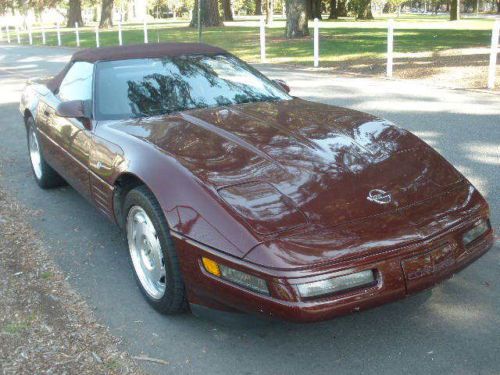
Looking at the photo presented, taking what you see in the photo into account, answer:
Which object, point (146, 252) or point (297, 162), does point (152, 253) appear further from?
point (297, 162)

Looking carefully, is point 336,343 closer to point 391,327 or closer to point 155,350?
point 391,327

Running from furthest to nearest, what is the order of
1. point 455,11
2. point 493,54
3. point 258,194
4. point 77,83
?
point 455,11 < point 493,54 < point 77,83 < point 258,194

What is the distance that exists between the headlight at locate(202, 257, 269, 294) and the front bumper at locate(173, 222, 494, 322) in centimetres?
2

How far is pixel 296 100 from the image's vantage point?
4.45 meters

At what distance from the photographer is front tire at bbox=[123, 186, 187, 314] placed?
2.98 m

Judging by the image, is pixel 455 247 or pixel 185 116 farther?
pixel 185 116

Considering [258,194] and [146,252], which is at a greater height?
[258,194]

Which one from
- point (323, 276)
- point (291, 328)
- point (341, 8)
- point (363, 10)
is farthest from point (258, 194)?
point (341, 8)

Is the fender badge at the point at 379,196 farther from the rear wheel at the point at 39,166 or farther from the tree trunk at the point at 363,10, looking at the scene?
the tree trunk at the point at 363,10

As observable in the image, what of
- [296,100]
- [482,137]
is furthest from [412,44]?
[296,100]

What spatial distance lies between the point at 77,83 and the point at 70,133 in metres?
0.55

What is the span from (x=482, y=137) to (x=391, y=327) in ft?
14.0

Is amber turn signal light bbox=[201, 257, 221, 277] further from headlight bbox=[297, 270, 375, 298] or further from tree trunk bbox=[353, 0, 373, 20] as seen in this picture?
tree trunk bbox=[353, 0, 373, 20]

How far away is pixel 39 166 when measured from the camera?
18.6 ft
